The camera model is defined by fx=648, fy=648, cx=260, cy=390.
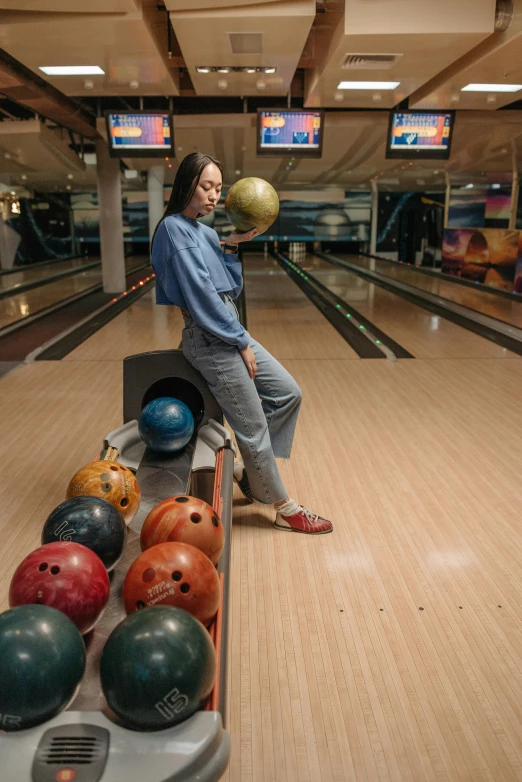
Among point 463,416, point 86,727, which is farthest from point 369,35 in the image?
point 86,727

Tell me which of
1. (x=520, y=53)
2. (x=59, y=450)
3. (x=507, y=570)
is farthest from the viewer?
(x=520, y=53)

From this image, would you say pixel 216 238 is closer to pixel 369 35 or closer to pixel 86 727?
pixel 86 727

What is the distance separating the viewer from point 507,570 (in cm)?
211

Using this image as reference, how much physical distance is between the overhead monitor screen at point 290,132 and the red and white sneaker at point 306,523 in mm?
4597

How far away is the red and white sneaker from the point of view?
92.4 inches

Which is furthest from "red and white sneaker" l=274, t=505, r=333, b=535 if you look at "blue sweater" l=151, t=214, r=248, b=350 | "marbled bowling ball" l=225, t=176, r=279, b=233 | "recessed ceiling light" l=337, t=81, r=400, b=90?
"recessed ceiling light" l=337, t=81, r=400, b=90

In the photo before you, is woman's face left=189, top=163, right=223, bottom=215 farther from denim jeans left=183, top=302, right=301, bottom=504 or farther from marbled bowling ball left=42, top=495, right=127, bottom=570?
marbled bowling ball left=42, top=495, right=127, bottom=570

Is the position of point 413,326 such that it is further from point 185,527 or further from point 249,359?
point 185,527

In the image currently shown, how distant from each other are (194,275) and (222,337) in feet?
0.71

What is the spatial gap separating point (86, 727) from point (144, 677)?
0.14 m

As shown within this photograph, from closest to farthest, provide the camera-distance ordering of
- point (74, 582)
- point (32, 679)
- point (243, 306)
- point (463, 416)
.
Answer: point (32, 679), point (74, 582), point (463, 416), point (243, 306)

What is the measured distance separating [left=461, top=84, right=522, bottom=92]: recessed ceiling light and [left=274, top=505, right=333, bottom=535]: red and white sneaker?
167 inches

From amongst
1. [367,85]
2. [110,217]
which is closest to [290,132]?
[367,85]

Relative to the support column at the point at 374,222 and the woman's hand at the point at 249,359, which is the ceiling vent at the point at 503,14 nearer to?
the woman's hand at the point at 249,359
